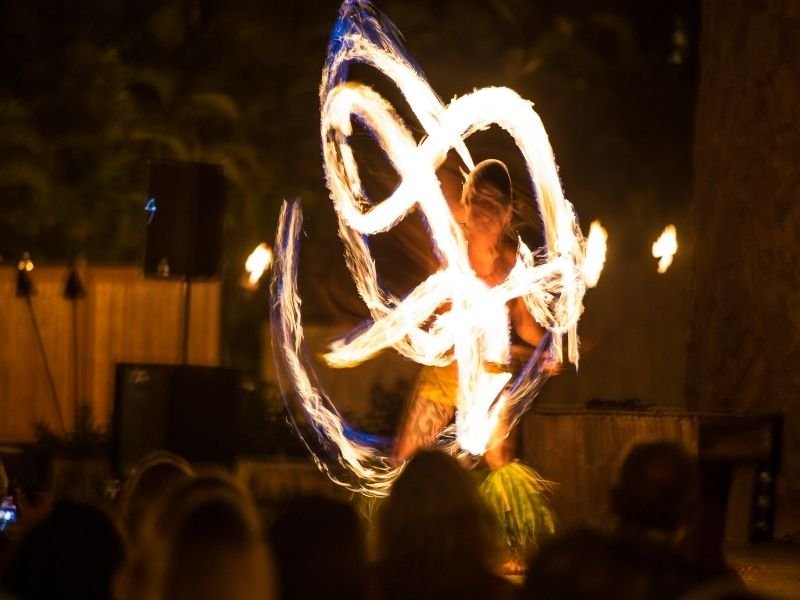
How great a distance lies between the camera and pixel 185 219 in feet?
29.9

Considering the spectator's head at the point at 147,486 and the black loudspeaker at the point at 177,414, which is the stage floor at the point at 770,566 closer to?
the black loudspeaker at the point at 177,414

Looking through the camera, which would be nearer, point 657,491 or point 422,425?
point 657,491

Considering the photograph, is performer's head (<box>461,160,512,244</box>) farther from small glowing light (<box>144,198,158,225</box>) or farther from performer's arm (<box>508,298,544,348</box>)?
small glowing light (<box>144,198,158,225</box>)

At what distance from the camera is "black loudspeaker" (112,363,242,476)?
26.3 ft

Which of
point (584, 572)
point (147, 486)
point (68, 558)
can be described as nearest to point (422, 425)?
point (147, 486)

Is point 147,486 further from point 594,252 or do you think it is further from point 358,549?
point 594,252

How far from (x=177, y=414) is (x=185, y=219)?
161 centimetres

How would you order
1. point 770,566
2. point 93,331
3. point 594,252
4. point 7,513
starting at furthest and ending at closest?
1. point 93,331
2. point 770,566
3. point 594,252
4. point 7,513

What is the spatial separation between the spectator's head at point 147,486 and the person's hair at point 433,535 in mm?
1000

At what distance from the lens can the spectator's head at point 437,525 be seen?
383 cm

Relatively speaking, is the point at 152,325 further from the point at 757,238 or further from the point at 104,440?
the point at 757,238

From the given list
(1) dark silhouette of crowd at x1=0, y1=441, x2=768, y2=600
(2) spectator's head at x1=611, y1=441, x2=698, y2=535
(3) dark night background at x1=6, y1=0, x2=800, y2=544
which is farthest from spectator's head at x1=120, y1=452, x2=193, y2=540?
(3) dark night background at x1=6, y1=0, x2=800, y2=544

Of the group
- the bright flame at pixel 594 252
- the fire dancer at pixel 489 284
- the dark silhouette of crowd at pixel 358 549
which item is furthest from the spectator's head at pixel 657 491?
the bright flame at pixel 594 252

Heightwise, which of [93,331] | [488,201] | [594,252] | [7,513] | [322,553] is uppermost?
[488,201]
